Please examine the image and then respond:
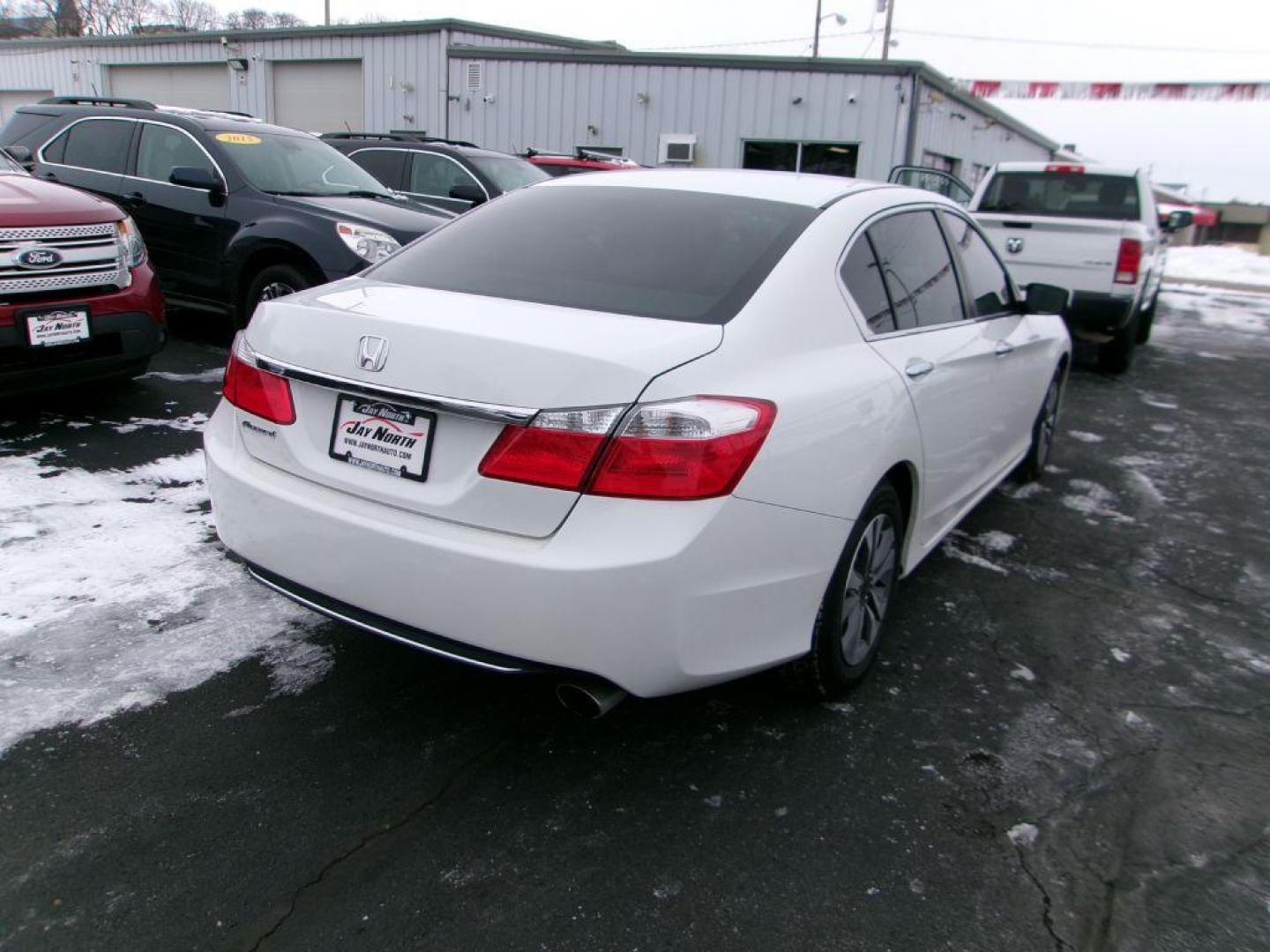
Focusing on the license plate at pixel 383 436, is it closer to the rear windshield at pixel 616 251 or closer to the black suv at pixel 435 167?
the rear windshield at pixel 616 251

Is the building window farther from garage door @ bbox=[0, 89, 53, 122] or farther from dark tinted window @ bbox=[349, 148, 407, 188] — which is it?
garage door @ bbox=[0, 89, 53, 122]

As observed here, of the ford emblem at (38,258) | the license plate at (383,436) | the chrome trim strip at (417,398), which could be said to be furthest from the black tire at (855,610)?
the ford emblem at (38,258)

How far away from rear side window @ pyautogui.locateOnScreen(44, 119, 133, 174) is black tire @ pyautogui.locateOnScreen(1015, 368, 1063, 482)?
22.6 ft

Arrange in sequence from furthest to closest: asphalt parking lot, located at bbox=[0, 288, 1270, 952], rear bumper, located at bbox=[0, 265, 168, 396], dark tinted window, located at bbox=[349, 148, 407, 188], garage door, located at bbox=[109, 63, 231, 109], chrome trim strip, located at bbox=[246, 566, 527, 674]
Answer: garage door, located at bbox=[109, 63, 231, 109], dark tinted window, located at bbox=[349, 148, 407, 188], rear bumper, located at bbox=[0, 265, 168, 396], chrome trim strip, located at bbox=[246, 566, 527, 674], asphalt parking lot, located at bbox=[0, 288, 1270, 952]

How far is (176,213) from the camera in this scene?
7.32 metres

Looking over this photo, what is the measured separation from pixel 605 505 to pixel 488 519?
0.30 m

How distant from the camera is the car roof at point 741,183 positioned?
3293 millimetres

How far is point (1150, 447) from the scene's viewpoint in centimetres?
677

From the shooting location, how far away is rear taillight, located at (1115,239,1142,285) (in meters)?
8.63

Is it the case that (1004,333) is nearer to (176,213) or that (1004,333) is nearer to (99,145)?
(176,213)

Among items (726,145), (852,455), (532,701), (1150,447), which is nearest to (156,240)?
(532,701)

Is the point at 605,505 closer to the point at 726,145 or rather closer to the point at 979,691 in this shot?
the point at 979,691

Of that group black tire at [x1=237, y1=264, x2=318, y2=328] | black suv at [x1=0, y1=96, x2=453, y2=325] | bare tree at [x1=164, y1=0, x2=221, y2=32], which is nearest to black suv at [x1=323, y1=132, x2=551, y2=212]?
black suv at [x1=0, y1=96, x2=453, y2=325]

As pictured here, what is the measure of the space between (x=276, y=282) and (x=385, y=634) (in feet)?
16.2
